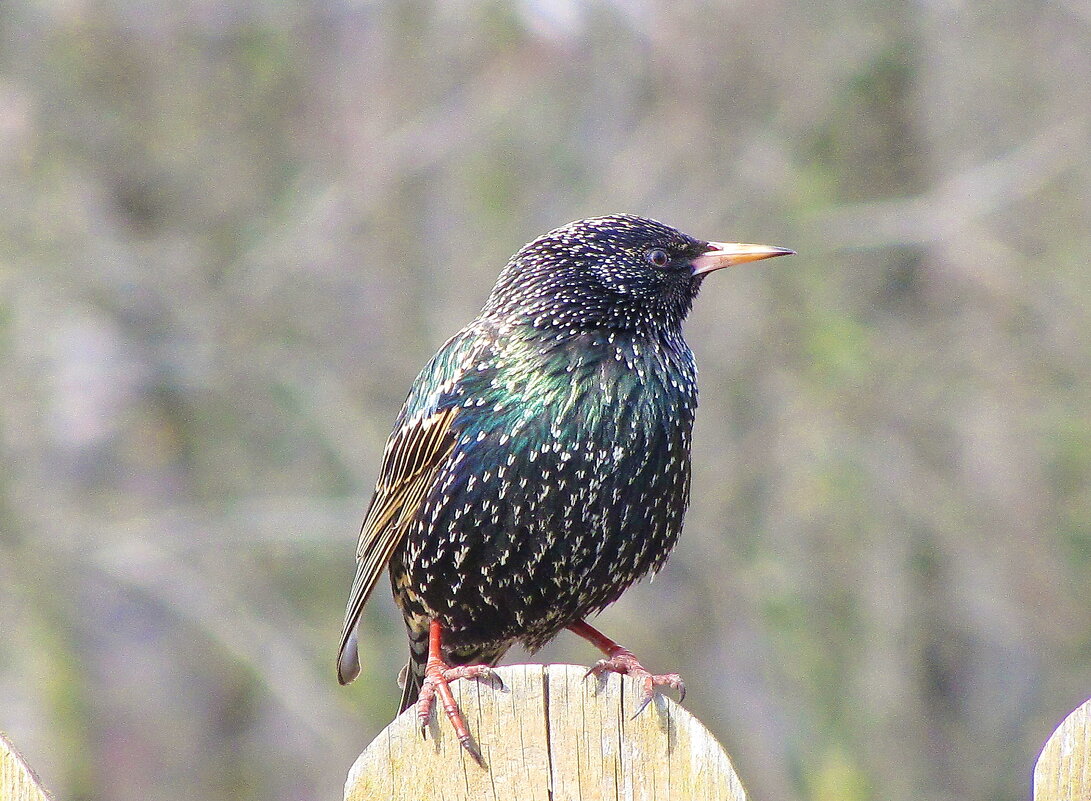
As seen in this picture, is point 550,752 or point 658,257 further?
point 658,257

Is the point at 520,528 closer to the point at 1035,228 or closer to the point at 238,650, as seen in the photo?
the point at 238,650

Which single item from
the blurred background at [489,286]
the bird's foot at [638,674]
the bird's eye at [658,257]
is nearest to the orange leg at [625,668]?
the bird's foot at [638,674]

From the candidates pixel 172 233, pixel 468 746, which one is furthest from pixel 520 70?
pixel 468 746

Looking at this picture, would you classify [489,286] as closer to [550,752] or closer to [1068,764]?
[550,752]

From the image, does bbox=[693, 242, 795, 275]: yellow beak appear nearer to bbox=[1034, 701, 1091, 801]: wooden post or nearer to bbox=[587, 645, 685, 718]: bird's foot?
bbox=[587, 645, 685, 718]: bird's foot

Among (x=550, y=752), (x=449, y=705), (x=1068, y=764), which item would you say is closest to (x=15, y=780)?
(x=449, y=705)

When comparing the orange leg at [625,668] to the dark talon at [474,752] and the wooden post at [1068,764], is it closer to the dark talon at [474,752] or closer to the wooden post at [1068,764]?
the dark talon at [474,752]
